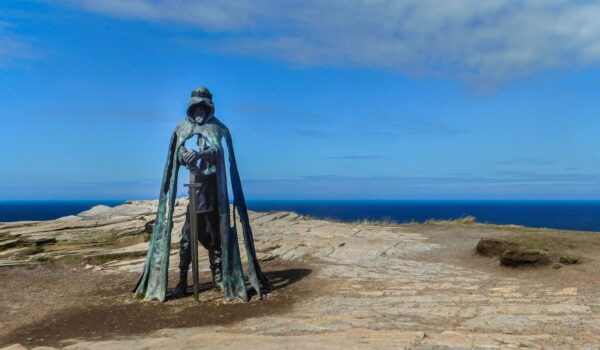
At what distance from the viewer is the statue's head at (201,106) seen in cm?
865

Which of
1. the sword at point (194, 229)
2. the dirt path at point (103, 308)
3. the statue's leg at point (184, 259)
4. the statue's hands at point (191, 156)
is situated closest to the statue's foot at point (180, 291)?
the statue's leg at point (184, 259)

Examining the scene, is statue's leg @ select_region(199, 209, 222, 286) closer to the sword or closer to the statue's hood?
the sword

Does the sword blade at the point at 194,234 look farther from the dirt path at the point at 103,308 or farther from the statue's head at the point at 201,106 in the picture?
the statue's head at the point at 201,106

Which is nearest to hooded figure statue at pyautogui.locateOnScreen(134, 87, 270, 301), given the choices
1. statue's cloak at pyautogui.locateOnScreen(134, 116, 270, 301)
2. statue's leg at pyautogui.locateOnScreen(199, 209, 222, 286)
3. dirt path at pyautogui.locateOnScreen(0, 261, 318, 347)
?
statue's cloak at pyautogui.locateOnScreen(134, 116, 270, 301)

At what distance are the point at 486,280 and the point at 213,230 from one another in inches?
199

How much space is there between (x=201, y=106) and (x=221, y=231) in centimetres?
216

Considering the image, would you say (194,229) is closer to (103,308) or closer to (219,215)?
(219,215)

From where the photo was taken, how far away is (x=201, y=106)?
8734 mm

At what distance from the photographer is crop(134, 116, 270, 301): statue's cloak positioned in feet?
27.7

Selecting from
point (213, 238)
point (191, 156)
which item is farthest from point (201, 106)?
point (213, 238)

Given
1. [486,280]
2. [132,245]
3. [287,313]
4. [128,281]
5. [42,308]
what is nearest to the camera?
[287,313]

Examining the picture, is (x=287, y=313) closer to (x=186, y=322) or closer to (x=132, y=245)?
(x=186, y=322)

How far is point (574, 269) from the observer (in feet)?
31.8

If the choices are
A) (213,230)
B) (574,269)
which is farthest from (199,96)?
(574,269)
